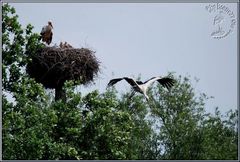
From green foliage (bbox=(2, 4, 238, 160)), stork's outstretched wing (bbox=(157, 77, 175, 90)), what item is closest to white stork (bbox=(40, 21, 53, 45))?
green foliage (bbox=(2, 4, 238, 160))

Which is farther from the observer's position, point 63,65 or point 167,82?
point 63,65

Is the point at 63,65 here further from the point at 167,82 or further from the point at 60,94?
the point at 167,82

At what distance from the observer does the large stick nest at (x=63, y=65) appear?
17.1 m

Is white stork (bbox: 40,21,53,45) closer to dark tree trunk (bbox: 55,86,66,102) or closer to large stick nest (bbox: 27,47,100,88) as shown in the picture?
large stick nest (bbox: 27,47,100,88)

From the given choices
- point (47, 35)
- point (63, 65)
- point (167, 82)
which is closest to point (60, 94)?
point (63, 65)

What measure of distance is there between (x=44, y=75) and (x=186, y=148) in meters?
8.71

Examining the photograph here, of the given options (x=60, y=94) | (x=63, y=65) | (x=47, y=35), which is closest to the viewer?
(x=63, y=65)

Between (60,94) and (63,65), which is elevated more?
(63,65)

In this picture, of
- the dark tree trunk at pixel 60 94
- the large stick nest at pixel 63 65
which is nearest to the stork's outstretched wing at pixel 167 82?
→ the large stick nest at pixel 63 65

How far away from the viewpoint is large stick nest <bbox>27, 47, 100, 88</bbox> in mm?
17094

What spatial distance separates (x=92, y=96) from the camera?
1794 cm

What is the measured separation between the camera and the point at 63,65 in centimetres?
1709

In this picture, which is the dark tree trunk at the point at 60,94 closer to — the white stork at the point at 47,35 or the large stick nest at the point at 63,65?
the large stick nest at the point at 63,65

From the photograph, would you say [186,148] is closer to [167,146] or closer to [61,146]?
[167,146]
